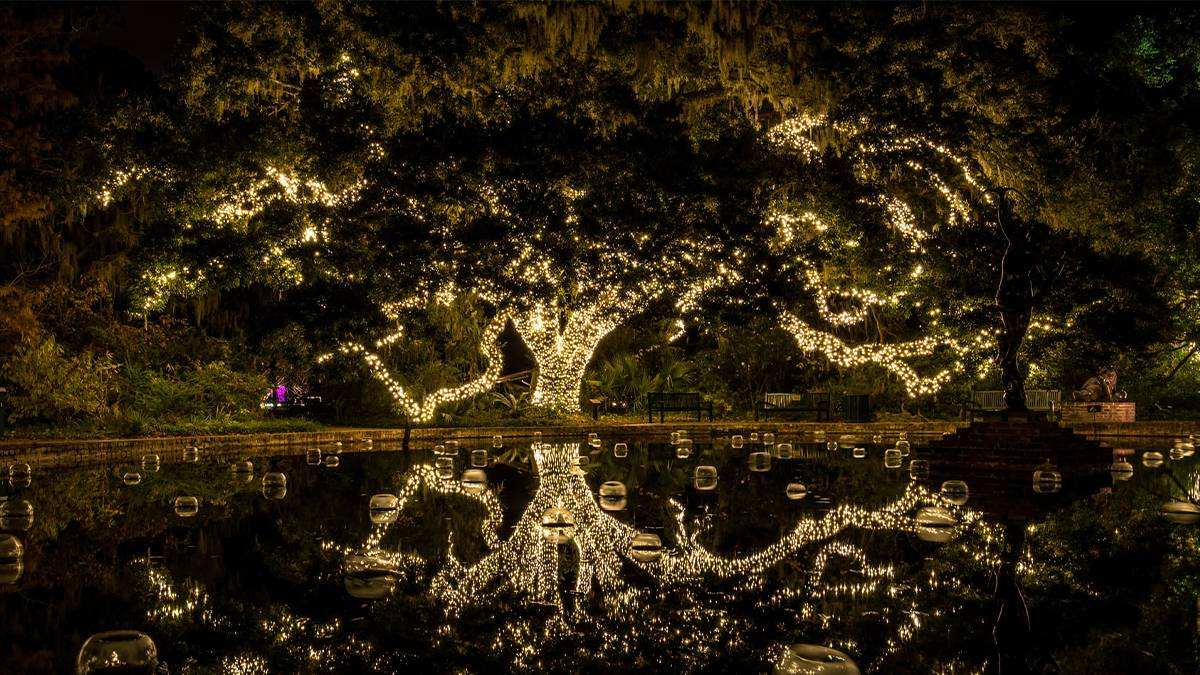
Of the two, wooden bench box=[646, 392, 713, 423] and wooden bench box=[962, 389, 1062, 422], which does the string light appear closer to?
wooden bench box=[646, 392, 713, 423]

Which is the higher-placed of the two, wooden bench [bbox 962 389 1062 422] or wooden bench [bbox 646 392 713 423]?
wooden bench [bbox 962 389 1062 422]

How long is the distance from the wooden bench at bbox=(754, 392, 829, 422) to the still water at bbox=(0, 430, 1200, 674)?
9.00 m

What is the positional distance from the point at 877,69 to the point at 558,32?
188 inches

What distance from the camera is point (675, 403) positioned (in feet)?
68.5

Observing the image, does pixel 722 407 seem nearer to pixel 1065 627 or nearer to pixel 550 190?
pixel 550 190

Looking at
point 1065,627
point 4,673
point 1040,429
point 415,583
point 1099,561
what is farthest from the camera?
point 1040,429

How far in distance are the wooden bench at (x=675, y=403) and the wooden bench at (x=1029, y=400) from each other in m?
5.45

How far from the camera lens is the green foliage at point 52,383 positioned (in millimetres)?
14883

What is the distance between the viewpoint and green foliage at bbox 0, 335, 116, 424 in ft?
48.8

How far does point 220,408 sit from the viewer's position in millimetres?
16719

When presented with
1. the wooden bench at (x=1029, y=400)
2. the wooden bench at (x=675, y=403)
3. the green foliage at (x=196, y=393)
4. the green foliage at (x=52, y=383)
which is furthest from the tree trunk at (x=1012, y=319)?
the green foliage at (x=52, y=383)

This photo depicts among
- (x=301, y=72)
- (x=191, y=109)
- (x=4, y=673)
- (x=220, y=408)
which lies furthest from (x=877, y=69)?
(x=4, y=673)

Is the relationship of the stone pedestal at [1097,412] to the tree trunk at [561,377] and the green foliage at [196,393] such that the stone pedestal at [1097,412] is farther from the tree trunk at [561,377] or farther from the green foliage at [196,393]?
the green foliage at [196,393]

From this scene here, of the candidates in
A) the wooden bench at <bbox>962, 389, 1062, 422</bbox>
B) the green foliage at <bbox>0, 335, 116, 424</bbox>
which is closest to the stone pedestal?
the wooden bench at <bbox>962, 389, 1062, 422</bbox>
